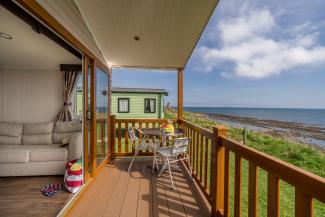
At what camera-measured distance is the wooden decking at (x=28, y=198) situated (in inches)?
80.7

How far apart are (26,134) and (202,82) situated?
3183cm

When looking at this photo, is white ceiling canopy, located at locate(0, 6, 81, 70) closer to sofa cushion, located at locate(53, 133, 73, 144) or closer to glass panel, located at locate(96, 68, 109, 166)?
glass panel, located at locate(96, 68, 109, 166)

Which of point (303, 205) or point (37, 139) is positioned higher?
point (303, 205)

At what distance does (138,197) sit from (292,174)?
191 cm

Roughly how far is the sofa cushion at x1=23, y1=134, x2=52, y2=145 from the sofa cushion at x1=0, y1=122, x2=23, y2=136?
0.15 metres

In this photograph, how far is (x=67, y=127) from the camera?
12.2 feet

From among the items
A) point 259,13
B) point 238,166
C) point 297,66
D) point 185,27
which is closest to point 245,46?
point 259,13

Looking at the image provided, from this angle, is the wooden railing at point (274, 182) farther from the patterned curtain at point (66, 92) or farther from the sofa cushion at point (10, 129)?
the sofa cushion at point (10, 129)

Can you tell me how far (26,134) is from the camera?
3551 millimetres

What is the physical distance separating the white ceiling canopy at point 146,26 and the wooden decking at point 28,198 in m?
2.42

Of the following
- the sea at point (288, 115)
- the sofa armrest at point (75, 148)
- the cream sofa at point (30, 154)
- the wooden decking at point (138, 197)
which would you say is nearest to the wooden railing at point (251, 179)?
the wooden decking at point (138, 197)

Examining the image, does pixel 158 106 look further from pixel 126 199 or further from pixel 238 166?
pixel 238 166

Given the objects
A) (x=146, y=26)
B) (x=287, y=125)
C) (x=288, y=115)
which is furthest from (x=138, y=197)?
(x=288, y=115)

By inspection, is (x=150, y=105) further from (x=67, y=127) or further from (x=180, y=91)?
(x=67, y=127)
